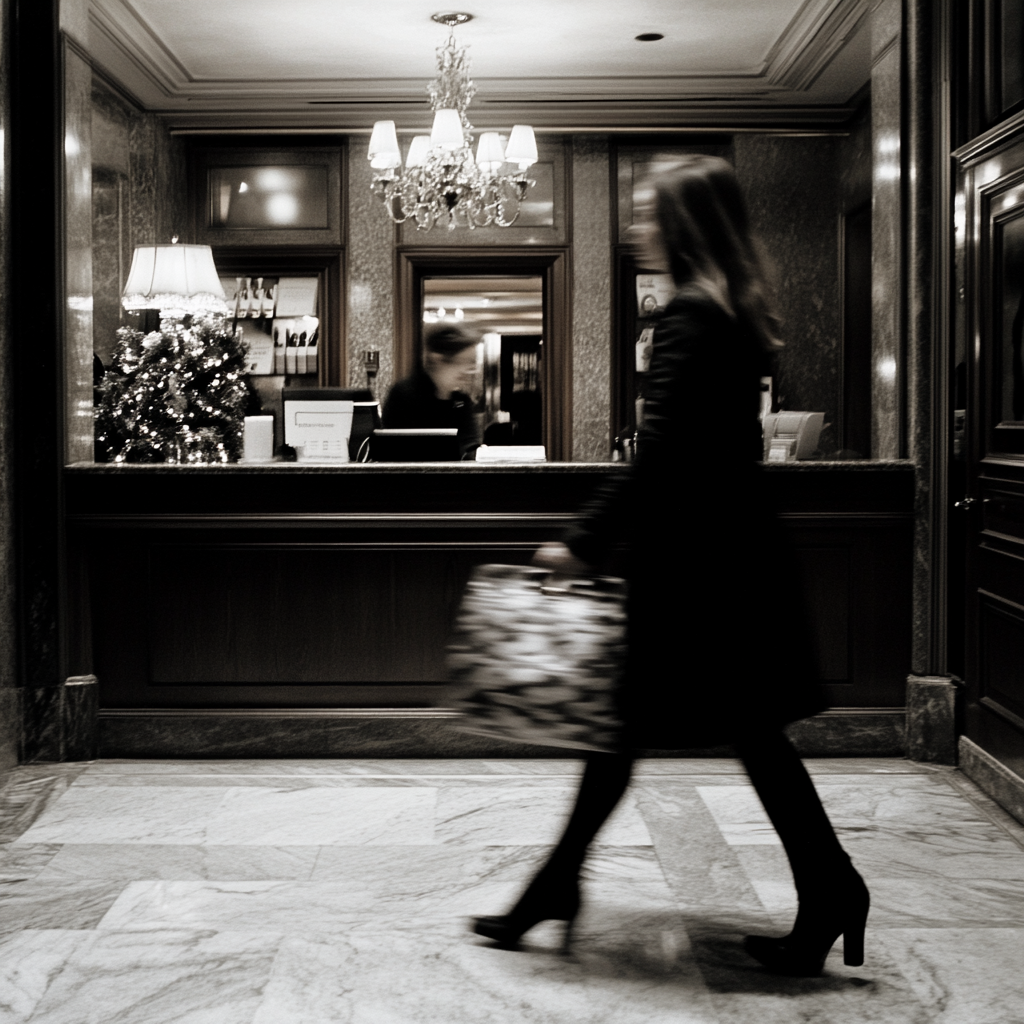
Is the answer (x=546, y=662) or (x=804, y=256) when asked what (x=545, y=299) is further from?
(x=546, y=662)

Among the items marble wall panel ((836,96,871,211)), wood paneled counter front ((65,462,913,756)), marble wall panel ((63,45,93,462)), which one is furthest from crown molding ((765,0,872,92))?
marble wall panel ((63,45,93,462))

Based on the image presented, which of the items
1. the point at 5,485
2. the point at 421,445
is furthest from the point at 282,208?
the point at 5,485

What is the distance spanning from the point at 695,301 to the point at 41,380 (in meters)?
2.75

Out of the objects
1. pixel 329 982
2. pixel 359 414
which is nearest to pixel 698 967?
pixel 329 982

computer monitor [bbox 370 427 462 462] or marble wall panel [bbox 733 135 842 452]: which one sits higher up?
marble wall panel [bbox 733 135 842 452]

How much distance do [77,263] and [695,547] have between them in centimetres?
293

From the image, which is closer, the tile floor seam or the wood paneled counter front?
the tile floor seam

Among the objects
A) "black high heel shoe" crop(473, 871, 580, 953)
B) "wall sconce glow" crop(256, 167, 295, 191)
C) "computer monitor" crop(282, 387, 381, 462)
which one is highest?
"wall sconce glow" crop(256, 167, 295, 191)

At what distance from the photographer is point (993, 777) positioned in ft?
12.2

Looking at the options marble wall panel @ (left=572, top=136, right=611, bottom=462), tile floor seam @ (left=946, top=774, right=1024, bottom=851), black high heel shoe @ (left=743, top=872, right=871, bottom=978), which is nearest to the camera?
black high heel shoe @ (left=743, top=872, right=871, bottom=978)

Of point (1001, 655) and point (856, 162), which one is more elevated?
point (856, 162)

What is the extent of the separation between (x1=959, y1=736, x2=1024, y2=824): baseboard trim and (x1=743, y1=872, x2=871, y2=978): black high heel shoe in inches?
53.4

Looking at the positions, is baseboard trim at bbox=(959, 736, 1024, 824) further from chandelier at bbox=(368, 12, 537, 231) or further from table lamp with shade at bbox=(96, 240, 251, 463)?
chandelier at bbox=(368, 12, 537, 231)

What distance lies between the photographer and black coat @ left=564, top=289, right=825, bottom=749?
7.14 feet
